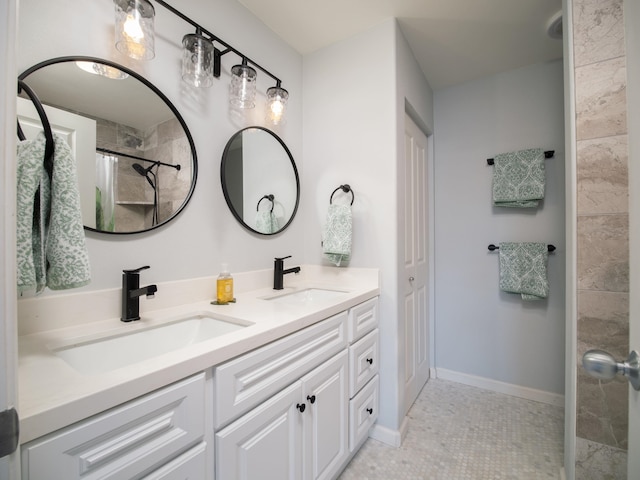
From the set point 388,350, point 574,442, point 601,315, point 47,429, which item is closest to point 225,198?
point 47,429

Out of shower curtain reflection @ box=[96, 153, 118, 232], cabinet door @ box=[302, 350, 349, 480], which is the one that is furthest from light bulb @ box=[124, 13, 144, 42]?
cabinet door @ box=[302, 350, 349, 480]

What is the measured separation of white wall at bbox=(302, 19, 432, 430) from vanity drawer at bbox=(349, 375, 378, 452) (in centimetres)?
9

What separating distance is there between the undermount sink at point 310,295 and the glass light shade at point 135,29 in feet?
3.96

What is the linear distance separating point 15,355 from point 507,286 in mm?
2451

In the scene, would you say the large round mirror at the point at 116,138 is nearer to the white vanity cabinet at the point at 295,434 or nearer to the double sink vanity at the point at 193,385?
the double sink vanity at the point at 193,385

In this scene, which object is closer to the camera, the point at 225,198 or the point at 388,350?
the point at 225,198

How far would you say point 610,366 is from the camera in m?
0.56

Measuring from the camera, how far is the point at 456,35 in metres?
1.77

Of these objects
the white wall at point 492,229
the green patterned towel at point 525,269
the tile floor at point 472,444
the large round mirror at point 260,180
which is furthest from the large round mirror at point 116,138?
the green patterned towel at point 525,269

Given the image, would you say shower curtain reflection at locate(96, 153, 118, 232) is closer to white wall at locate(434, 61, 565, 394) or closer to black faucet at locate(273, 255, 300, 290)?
black faucet at locate(273, 255, 300, 290)

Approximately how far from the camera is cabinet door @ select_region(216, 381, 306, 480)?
78cm

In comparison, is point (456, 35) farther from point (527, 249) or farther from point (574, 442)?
point (574, 442)

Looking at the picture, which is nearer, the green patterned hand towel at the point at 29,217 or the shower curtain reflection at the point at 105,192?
the green patterned hand towel at the point at 29,217

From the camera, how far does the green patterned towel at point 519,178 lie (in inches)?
77.6
